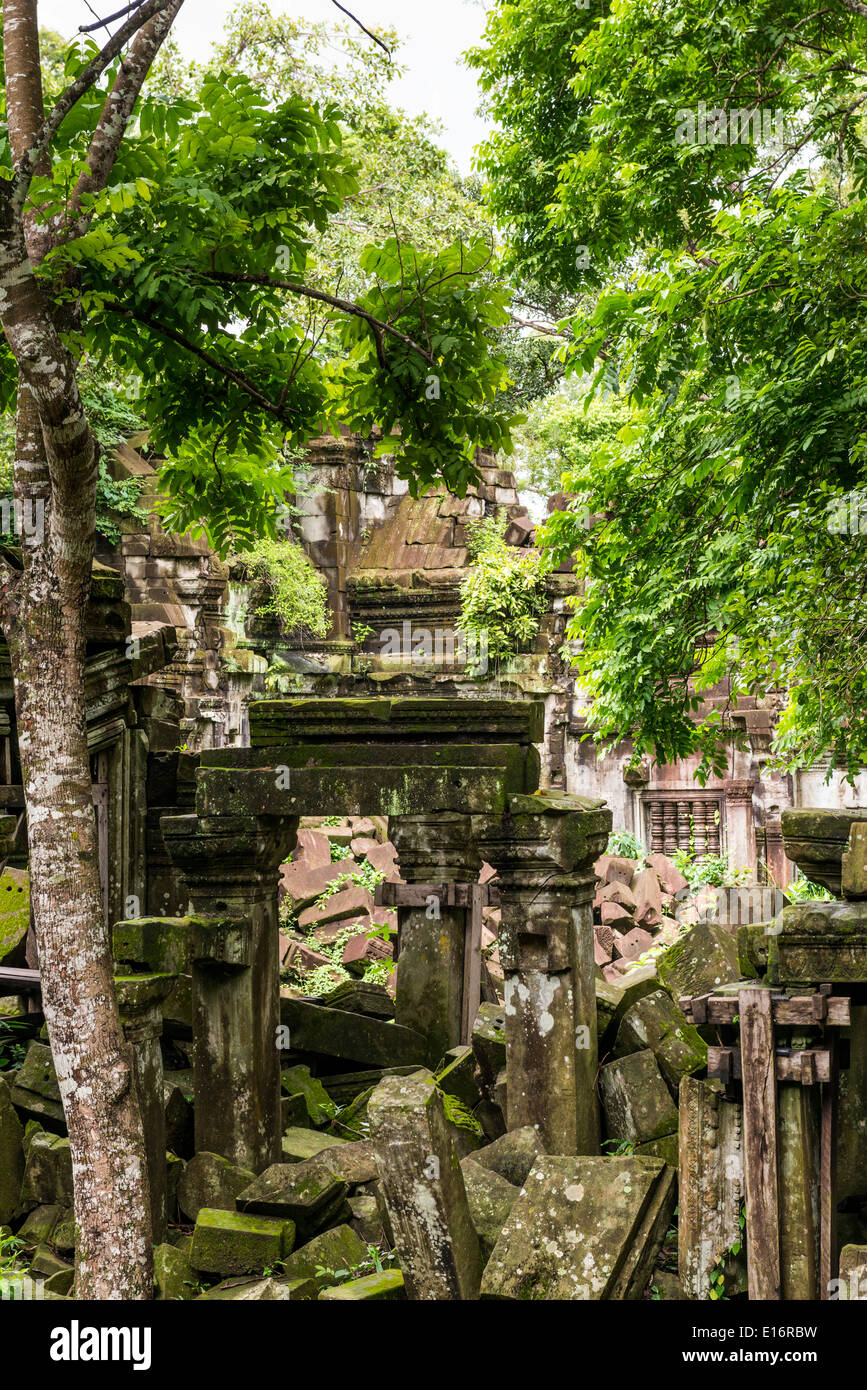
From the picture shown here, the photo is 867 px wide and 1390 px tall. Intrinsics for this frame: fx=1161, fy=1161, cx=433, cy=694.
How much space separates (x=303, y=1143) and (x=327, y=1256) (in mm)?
1722

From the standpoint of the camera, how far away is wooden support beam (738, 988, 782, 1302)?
4801 millimetres

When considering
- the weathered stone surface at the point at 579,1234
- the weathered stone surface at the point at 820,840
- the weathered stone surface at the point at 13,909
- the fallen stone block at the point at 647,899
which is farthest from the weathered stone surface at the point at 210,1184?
the fallen stone block at the point at 647,899

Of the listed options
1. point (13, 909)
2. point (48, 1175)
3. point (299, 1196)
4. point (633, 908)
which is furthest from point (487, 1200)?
point (633, 908)

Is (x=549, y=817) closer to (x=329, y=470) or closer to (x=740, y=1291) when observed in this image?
(x=740, y=1291)

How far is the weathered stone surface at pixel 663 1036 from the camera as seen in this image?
6.88m

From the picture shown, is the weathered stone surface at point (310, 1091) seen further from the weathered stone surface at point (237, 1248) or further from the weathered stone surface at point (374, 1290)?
the weathered stone surface at point (374, 1290)

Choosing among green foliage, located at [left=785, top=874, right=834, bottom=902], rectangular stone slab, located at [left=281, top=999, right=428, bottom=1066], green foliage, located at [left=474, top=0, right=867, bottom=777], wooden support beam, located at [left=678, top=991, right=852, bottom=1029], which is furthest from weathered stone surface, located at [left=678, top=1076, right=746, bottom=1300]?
green foliage, located at [left=785, top=874, right=834, bottom=902]

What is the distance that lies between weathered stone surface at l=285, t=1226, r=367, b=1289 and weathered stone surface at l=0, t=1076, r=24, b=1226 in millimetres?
2014

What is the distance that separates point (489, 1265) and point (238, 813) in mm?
3013

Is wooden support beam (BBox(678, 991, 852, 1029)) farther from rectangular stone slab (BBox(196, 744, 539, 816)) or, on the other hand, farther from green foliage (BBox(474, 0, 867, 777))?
green foliage (BBox(474, 0, 867, 777))

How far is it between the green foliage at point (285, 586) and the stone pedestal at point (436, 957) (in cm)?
910

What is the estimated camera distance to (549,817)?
6.60m

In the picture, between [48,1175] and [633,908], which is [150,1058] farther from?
[633,908]

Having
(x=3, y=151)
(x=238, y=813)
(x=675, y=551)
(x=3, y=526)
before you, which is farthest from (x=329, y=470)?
(x=3, y=151)
